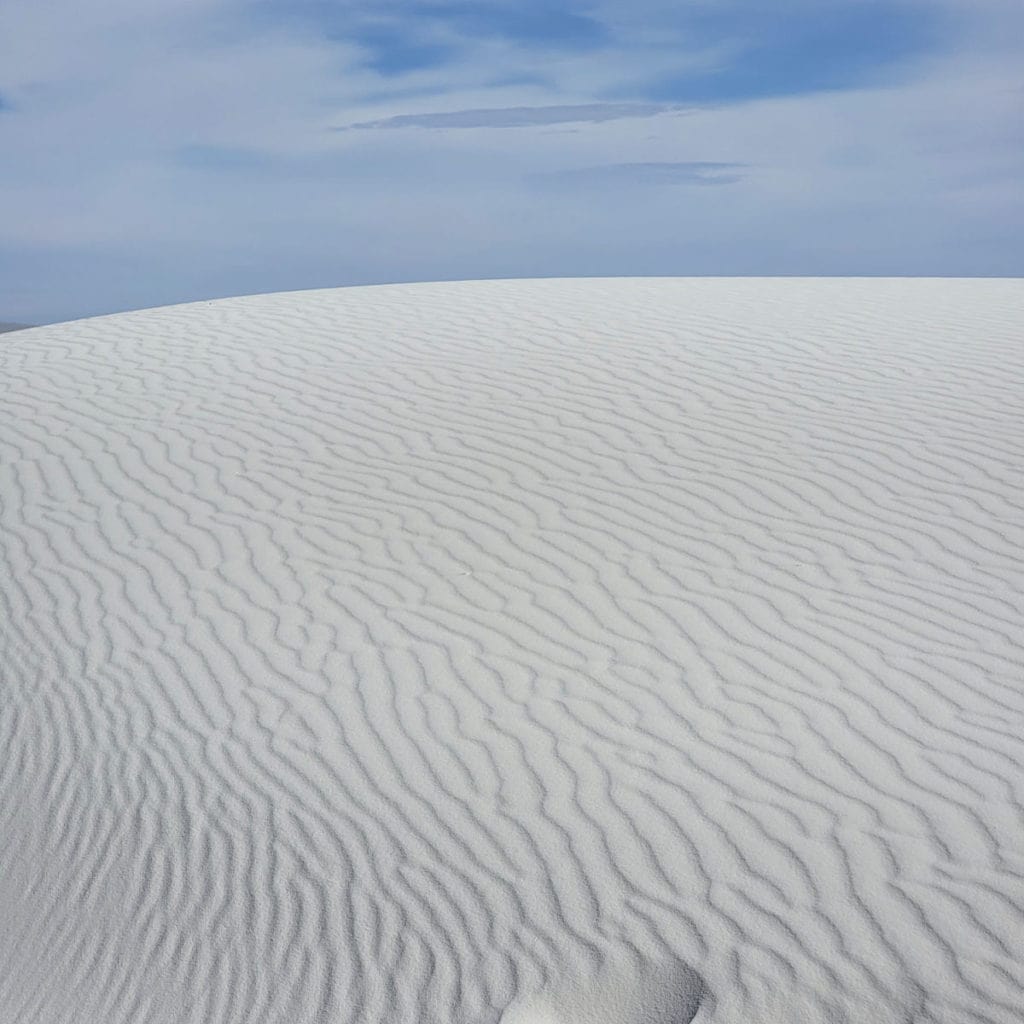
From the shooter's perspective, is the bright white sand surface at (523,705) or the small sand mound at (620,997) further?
the bright white sand surface at (523,705)

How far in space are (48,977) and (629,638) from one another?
2859mm

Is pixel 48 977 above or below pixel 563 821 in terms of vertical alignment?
below

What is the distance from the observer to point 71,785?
5.61 meters

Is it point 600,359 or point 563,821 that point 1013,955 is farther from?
point 600,359

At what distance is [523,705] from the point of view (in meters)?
5.60

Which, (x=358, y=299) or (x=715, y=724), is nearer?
(x=715, y=724)

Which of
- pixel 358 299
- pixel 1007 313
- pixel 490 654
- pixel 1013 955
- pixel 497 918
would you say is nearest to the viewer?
pixel 1013 955

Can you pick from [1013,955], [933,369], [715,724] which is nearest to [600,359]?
[933,369]

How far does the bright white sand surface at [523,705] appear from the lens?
159 inches

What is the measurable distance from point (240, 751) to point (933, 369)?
7.92m

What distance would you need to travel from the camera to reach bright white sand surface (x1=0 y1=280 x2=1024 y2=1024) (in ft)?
13.3

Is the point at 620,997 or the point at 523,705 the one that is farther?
the point at 523,705

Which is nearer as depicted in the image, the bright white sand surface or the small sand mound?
the small sand mound

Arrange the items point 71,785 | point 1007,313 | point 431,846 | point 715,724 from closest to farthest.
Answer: point 431,846 → point 715,724 → point 71,785 → point 1007,313
